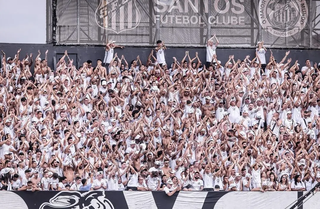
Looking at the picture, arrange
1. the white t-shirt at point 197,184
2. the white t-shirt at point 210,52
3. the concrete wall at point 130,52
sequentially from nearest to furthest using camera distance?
1. the white t-shirt at point 197,184
2. the concrete wall at point 130,52
3. the white t-shirt at point 210,52

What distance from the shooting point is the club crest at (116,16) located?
2898 centimetres

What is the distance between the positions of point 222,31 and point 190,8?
1482 millimetres

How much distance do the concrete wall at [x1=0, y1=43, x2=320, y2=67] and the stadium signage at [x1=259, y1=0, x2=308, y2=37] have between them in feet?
3.16

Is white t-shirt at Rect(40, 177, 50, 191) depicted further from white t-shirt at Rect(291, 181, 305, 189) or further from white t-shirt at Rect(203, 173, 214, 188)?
white t-shirt at Rect(291, 181, 305, 189)

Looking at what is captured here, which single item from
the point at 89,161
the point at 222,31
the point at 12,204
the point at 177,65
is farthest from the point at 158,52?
the point at 12,204

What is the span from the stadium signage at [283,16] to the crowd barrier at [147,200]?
1036 centimetres

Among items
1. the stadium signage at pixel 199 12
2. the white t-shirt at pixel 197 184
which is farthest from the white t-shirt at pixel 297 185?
the stadium signage at pixel 199 12

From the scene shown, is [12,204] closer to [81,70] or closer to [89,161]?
[89,161]

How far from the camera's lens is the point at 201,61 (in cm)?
2877

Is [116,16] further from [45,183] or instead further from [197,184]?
[45,183]

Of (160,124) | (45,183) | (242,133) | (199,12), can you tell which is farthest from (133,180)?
(199,12)

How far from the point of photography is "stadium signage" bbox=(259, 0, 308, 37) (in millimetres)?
29875

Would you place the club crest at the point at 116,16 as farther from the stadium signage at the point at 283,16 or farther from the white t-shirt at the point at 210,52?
the stadium signage at the point at 283,16

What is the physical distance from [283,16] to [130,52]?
611 centimetres
